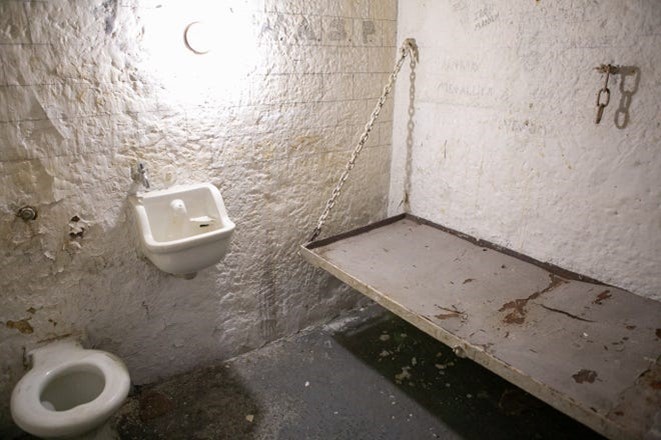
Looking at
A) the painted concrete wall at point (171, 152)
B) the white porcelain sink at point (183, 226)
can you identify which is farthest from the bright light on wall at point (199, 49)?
the white porcelain sink at point (183, 226)

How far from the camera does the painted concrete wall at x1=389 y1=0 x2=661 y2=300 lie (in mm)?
1903

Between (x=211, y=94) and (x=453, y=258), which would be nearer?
(x=211, y=94)

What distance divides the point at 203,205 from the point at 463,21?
1829 mm

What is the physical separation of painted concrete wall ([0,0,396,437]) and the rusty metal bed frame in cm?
48

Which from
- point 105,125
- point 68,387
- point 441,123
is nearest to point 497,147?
point 441,123

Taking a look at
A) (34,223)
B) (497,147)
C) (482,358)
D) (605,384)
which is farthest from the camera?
(497,147)

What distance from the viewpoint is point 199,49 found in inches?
85.4

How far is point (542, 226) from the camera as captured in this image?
235 centimetres

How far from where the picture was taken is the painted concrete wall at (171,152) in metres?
Result: 1.94

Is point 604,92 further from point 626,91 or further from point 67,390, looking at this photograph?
point 67,390

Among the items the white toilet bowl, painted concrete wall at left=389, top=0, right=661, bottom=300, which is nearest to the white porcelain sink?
the white toilet bowl

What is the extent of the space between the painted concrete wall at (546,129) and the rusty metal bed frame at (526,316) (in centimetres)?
16

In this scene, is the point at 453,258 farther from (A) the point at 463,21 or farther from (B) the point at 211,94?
(B) the point at 211,94

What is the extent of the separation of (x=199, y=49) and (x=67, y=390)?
1768mm
